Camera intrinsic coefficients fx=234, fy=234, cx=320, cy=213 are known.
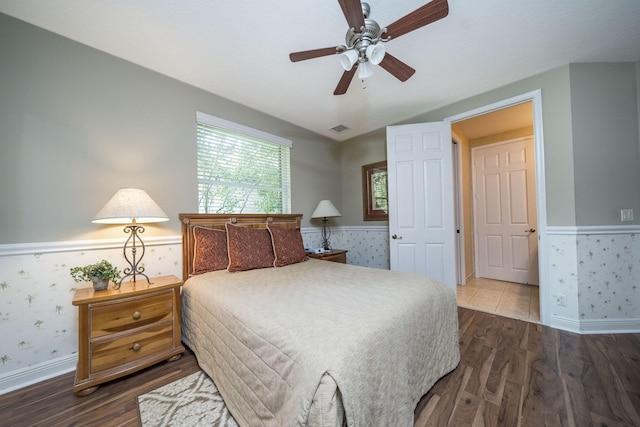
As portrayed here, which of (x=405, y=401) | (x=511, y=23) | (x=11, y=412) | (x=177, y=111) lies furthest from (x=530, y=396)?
(x=177, y=111)

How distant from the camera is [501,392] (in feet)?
4.69

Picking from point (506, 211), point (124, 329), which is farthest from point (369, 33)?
point (506, 211)

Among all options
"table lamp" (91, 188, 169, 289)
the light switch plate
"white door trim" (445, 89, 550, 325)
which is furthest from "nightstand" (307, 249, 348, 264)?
the light switch plate

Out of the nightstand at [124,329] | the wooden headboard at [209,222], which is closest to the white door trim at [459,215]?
the wooden headboard at [209,222]

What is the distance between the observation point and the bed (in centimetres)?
87

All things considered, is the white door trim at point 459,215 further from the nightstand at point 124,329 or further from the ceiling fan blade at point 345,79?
the nightstand at point 124,329

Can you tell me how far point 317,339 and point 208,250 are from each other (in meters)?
1.66

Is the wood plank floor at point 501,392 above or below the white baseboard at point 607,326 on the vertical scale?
below

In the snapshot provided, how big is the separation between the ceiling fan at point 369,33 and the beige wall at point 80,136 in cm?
153

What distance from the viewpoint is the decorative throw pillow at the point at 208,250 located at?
7.18 ft

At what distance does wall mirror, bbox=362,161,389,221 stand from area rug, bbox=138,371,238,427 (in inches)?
114

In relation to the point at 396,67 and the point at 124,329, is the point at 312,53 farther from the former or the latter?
the point at 124,329

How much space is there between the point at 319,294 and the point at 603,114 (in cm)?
309

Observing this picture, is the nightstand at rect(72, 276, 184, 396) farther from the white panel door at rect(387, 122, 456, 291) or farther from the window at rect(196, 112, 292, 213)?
the white panel door at rect(387, 122, 456, 291)
